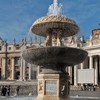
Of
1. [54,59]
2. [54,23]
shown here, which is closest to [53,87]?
[54,59]

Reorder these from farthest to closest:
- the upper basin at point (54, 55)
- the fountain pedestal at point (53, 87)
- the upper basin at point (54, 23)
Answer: the upper basin at point (54, 23) → the fountain pedestal at point (53, 87) → the upper basin at point (54, 55)

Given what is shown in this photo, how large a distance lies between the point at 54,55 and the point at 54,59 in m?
0.31

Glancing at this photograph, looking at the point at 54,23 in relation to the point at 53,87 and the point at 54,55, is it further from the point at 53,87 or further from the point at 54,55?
the point at 53,87

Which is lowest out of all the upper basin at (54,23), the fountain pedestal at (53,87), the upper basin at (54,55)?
the fountain pedestal at (53,87)

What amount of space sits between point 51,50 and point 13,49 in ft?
285

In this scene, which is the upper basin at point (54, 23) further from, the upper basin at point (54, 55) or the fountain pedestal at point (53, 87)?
the fountain pedestal at point (53, 87)

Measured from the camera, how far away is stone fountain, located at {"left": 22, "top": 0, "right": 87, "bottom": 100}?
60.1 feet

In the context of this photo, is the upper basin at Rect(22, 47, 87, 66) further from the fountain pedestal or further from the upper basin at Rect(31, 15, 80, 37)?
the upper basin at Rect(31, 15, 80, 37)

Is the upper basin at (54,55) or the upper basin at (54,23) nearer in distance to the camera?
the upper basin at (54,55)

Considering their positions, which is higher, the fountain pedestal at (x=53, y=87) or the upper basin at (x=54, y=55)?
the upper basin at (x=54, y=55)

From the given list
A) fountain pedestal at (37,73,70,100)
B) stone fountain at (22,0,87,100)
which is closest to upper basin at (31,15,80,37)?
stone fountain at (22,0,87,100)

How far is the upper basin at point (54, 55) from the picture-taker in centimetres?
1820

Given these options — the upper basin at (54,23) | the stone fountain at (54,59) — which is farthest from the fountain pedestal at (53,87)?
the upper basin at (54,23)

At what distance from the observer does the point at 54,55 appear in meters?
18.4
